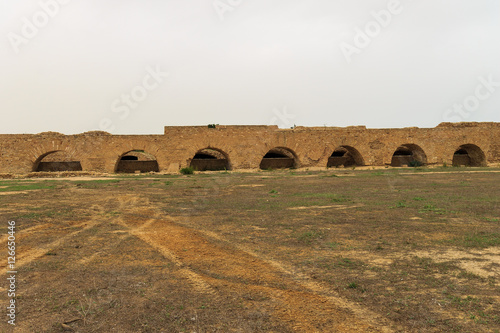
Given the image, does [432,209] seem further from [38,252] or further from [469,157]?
[469,157]

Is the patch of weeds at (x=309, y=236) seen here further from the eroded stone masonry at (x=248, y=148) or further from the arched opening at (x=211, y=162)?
the arched opening at (x=211, y=162)

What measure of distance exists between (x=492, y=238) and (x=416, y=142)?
2033 centimetres

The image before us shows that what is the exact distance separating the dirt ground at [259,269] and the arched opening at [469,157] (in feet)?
68.8

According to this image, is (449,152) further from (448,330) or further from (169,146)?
(448,330)

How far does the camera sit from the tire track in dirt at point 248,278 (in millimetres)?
2590

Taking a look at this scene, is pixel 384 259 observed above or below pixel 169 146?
below

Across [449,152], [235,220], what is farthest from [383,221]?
[449,152]

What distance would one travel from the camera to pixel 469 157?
26.0m

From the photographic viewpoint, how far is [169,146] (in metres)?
20.7

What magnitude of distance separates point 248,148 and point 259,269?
18077mm

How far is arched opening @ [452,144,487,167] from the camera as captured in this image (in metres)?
24.8

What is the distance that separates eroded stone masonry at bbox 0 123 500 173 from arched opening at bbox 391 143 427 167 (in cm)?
6

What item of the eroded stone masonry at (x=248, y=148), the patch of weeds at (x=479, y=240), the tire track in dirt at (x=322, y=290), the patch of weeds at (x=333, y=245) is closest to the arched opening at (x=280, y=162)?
the eroded stone masonry at (x=248, y=148)

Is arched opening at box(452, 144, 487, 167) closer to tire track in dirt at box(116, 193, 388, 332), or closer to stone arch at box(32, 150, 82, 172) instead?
tire track in dirt at box(116, 193, 388, 332)
